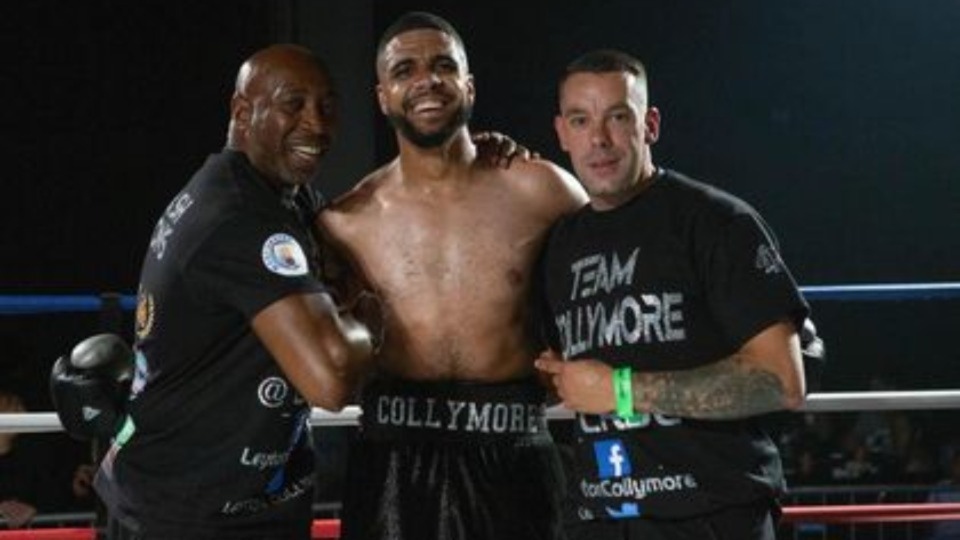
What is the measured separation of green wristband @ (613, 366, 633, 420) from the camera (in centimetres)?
167

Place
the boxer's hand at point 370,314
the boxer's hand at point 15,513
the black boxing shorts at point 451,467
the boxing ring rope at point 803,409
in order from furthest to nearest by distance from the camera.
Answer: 1. the boxer's hand at point 15,513
2. the boxing ring rope at point 803,409
3. the black boxing shorts at point 451,467
4. the boxer's hand at point 370,314

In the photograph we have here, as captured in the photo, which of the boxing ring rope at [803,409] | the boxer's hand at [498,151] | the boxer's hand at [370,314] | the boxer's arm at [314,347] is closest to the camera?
the boxer's arm at [314,347]

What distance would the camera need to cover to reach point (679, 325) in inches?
67.8

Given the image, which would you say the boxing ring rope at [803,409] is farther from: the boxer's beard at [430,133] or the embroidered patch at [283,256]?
the embroidered patch at [283,256]

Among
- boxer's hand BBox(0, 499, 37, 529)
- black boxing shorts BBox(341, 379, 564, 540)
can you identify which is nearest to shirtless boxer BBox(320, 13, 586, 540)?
black boxing shorts BBox(341, 379, 564, 540)

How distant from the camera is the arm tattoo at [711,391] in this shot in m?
1.66

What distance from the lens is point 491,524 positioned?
198cm

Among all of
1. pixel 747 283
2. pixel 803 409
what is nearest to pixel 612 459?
pixel 747 283

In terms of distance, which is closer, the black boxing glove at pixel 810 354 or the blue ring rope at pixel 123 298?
the black boxing glove at pixel 810 354

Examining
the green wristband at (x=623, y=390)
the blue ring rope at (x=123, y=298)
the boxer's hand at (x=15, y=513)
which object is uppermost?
the green wristband at (x=623, y=390)

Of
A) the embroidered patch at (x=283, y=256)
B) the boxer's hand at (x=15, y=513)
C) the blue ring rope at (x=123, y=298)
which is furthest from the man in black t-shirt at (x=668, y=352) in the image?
the boxer's hand at (x=15, y=513)

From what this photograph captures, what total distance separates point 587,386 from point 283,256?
411mm

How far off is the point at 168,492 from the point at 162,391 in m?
0.13

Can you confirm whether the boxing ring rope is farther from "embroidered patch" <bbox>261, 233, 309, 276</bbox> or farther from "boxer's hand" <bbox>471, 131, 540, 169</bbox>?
"embroidered patch" <bbox>261, 233, 309, 276</bbox>
